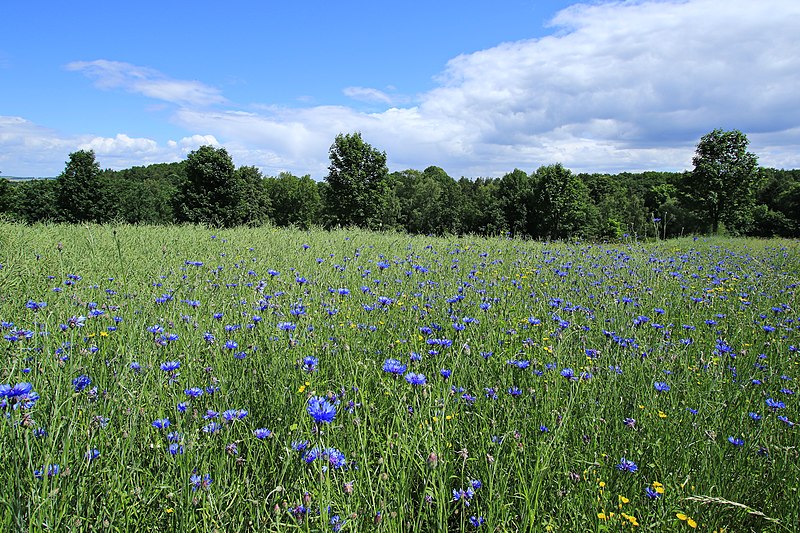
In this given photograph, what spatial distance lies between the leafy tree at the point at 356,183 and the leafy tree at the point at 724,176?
2168 cm

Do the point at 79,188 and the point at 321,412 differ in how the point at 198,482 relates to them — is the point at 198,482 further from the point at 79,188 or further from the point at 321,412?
the point at 79,188

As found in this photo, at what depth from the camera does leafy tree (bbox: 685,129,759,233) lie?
2706cm

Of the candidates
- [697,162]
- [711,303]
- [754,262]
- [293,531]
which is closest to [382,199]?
[697,162]

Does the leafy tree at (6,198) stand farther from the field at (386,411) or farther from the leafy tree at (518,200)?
the field at (386,411)

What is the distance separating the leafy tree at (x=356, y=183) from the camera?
33500mm

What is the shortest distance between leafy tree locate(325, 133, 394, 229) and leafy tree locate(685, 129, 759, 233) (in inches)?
853

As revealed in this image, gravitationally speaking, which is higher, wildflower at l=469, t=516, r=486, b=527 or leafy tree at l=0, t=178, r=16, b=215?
leafy tree at l=0, t=178, r=16, b=215

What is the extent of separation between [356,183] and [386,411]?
1272 inches

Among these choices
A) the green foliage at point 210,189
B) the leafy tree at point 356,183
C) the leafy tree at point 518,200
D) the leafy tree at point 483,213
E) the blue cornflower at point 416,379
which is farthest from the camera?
the leafy tree at point 483,213

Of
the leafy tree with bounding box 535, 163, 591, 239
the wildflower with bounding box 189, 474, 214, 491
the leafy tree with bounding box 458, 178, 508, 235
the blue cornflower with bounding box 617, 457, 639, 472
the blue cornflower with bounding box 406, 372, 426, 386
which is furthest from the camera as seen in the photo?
the leafy tree with bounding box 458, 178, 508, 235

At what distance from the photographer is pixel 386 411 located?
6.98 feet

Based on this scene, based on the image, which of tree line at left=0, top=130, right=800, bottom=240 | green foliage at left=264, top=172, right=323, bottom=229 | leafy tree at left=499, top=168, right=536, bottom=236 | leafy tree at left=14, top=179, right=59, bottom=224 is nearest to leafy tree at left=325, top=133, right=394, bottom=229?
tree line at left=0, top=130, right=800, bottom=240

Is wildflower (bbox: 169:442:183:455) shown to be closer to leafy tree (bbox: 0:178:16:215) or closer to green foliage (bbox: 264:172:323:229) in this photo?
leafy tree (bbox: 0:178:16:215)

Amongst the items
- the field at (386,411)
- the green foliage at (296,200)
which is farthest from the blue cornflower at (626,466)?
the green foliage at (296,200)
